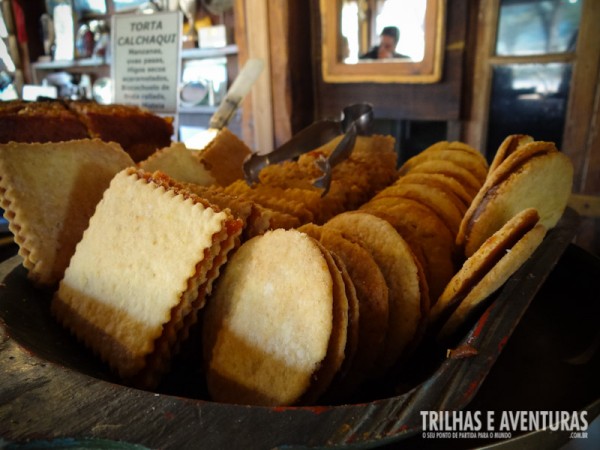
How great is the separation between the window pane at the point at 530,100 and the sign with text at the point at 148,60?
178 cm

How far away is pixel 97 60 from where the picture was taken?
4629mm

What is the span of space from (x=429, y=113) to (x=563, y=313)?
1824 millimetres

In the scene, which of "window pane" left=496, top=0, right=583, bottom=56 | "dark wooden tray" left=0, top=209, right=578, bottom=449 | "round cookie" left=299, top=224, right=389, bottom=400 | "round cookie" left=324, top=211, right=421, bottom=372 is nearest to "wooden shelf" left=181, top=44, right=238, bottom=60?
"window pane" left=496, top=0, right=583, bottom=56

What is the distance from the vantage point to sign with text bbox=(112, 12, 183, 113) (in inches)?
90.7

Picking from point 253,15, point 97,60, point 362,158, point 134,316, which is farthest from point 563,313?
point 97,60

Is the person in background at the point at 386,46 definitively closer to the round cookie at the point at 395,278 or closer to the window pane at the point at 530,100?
the window pane at the point at 530,100

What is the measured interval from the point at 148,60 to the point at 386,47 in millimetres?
1514

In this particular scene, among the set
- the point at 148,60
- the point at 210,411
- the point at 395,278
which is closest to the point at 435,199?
the point at 395,278

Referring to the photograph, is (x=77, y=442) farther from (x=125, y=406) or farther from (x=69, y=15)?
(x=69, y=15)

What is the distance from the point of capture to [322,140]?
1.63 m

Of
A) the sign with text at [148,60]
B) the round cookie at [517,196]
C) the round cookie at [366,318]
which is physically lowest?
the round cookie at [366,318]

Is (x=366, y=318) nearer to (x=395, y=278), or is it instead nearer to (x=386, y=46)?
(x=395, y=278)

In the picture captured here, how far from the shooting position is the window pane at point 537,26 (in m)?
2.23

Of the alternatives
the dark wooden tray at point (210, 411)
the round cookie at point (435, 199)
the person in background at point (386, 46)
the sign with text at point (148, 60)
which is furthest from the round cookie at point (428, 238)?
the person in background at point (386, 46)
